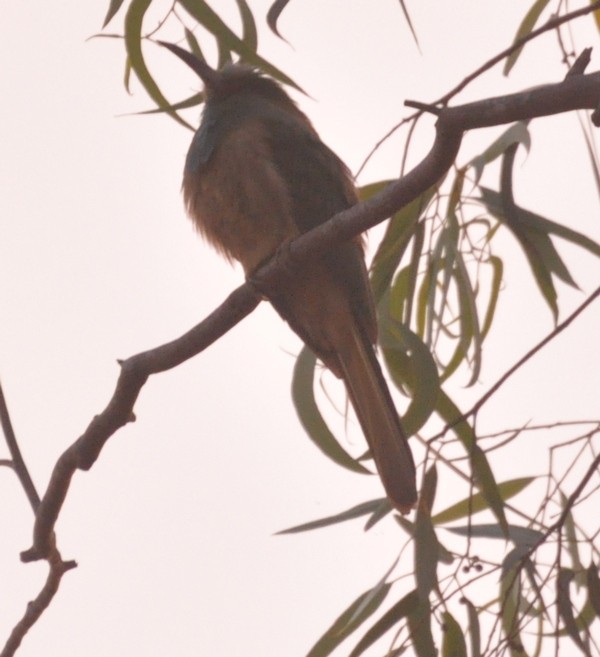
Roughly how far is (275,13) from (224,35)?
0.93 feet

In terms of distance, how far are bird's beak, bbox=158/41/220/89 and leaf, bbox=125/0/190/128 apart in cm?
30

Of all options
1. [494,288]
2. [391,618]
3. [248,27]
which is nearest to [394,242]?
[494,288]

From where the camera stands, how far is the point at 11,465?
2.11m

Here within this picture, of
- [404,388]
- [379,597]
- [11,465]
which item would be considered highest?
[404,388]

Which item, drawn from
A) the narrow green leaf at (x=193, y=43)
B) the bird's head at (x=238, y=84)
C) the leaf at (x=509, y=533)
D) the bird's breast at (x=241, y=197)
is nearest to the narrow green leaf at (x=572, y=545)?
the leaf at (x=509, y=533)

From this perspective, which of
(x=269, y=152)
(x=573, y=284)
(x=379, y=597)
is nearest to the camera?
(x=379, y=597)

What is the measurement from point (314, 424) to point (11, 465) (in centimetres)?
55

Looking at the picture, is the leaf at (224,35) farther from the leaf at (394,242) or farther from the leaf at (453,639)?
the leaf at (453,639)

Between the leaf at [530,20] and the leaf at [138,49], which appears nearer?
the leaf at [138,49]

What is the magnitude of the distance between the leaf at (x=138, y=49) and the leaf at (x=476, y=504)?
3.03 ft

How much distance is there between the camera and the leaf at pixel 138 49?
83.0 inches

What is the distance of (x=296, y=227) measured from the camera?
2555 mm

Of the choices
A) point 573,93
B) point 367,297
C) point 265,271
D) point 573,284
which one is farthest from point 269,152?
point 573,93

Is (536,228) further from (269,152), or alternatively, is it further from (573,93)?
(573,93)
